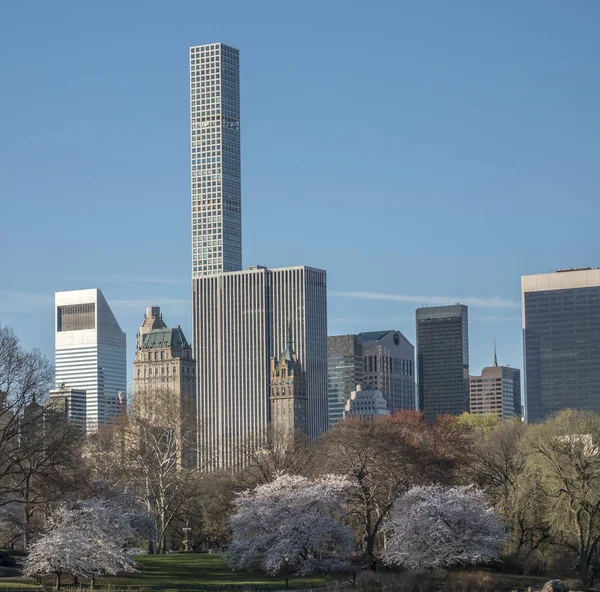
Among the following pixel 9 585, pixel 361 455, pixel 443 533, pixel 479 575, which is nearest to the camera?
pixel 9 585

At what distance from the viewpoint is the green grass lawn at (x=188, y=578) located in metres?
87.9

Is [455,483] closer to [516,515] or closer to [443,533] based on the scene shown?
[516,515]

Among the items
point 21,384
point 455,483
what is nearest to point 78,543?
point 21,384

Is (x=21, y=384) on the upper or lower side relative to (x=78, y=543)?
upper

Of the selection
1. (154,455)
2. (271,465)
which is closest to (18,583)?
(271,465)

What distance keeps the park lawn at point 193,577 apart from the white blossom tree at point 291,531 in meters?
1.71

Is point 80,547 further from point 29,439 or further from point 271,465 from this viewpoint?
point 271,465

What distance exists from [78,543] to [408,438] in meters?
49.7

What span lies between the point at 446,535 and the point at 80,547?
26197 mm

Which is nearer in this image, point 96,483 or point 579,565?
point 579,565

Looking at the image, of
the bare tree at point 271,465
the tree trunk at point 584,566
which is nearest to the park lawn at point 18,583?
the bare tree at point 271,465

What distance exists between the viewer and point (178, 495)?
132625 millimetres

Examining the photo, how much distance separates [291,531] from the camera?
100125mm

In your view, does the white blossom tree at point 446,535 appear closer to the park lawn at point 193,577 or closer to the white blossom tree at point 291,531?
the white blossom tree at point 291,531
